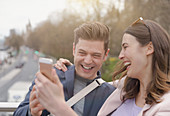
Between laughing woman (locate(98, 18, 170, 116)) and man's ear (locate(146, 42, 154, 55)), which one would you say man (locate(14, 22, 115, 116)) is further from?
man's ear (locate(146, 42, 154, 55))

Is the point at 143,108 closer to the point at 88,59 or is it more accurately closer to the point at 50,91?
the point at 88,59

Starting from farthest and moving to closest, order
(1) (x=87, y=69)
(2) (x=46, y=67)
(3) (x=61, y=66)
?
(3) (x=61, y=66) < (1) (x=87, y=69) < (2) (x=46, y=67)

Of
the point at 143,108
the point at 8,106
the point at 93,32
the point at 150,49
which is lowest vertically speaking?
the point at 8,106

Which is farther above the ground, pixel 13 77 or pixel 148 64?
pixel 148 64

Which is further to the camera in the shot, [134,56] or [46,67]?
[134,56]

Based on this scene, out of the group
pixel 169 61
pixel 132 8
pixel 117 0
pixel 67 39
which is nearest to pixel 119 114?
pixel 169 61

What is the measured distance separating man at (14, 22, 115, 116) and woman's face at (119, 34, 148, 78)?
0.22 m

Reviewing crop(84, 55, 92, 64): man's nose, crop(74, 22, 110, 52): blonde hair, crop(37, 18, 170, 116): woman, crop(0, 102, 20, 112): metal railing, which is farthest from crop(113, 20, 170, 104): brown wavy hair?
crop(0, 102, 20, 112): metal railing

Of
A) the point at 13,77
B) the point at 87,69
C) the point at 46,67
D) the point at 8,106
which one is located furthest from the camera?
the point at 13,77

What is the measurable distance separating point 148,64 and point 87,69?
50 cm

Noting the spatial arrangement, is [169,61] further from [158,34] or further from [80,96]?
[80,96]

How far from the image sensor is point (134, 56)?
1343 mm

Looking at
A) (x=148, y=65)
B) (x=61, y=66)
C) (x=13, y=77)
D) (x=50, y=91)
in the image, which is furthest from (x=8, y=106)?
(x=13, y=77)

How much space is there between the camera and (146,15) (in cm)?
1094
